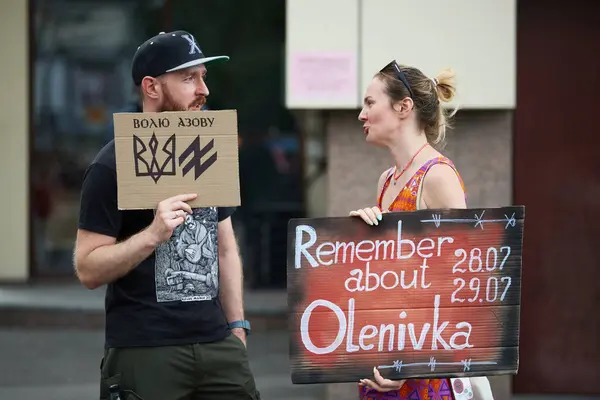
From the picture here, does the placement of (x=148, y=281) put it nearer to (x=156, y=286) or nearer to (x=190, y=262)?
(x=156, y=286)

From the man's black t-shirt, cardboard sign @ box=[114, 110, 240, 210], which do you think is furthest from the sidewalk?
cardboard sign @ box=[114, 110, 240, 210]

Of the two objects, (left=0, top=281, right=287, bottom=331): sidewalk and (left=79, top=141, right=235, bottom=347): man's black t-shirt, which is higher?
(left=79, top=141, right=235, bottom=347): man's black t-shirt

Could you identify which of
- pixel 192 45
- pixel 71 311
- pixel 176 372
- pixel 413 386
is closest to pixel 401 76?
pixel 192 45

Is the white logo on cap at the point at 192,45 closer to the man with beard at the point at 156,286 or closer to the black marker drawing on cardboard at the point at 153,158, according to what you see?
the man with beard at the point at 156,286

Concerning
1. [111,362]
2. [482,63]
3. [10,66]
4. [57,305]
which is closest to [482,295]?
[111,362]

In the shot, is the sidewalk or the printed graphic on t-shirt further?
the sidewalk

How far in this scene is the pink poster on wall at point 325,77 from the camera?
6824mm

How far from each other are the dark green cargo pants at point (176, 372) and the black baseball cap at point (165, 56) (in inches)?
39.7

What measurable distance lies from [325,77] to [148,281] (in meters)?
3.14

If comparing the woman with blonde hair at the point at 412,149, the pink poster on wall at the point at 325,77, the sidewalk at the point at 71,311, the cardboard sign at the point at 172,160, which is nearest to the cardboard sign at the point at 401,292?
the woman with blonde hair at the point at 412,149

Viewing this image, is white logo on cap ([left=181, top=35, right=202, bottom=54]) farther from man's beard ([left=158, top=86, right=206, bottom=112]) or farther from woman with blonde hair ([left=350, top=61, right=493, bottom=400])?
woman with blonde hair ([left=350, top=61, right=493, bottom=400])

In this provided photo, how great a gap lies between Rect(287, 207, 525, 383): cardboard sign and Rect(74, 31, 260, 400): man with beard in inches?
14.5

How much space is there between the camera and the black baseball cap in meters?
3.98

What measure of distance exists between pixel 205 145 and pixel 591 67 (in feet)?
13.8
